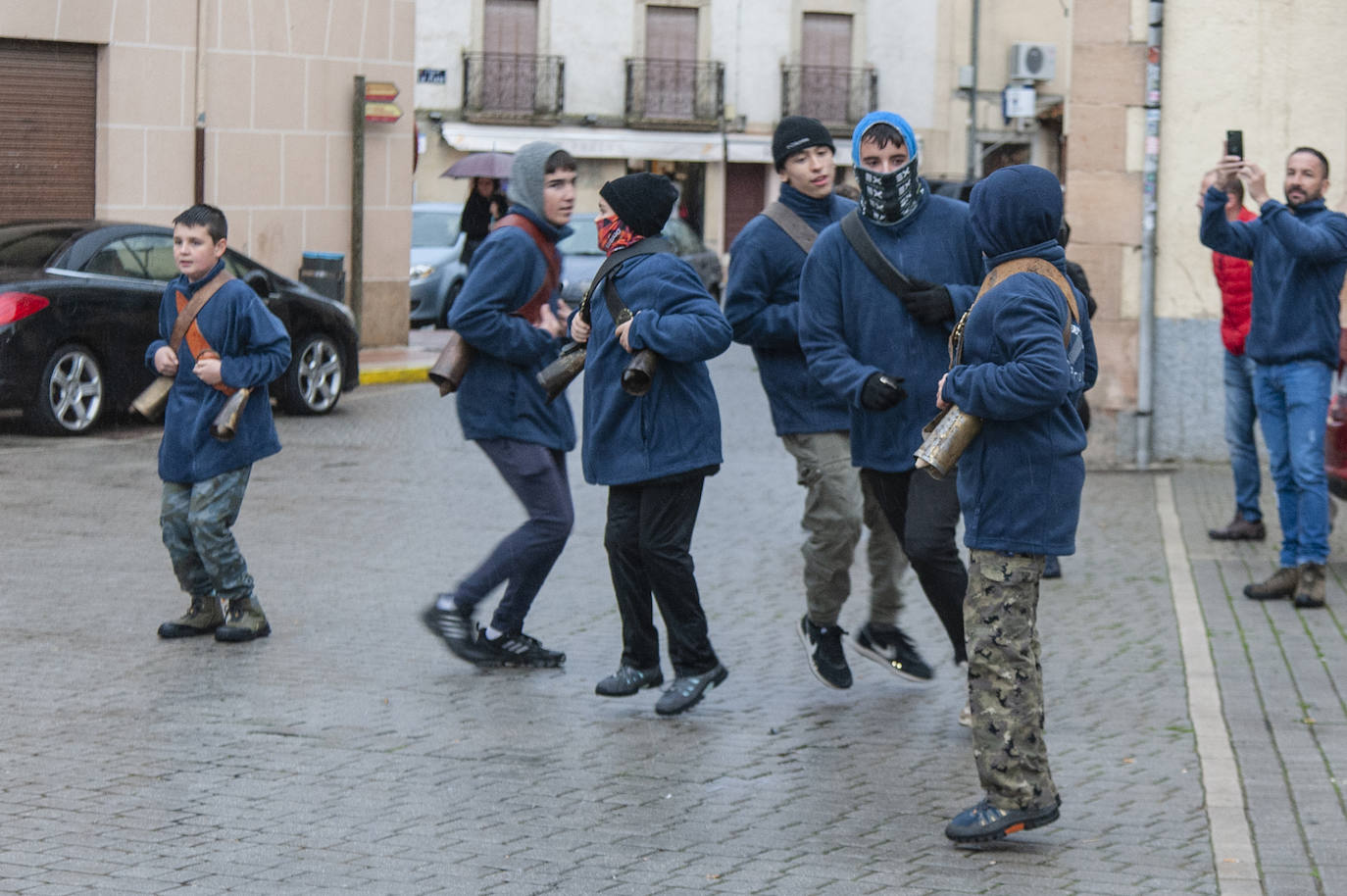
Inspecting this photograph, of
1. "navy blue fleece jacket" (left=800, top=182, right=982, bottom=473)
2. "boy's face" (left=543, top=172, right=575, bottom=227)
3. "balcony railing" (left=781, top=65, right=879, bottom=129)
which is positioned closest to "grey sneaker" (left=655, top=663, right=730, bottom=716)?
"navy blue fleece jacket" (left=800, top=182, right=982, bottom=473)

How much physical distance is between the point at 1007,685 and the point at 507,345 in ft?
8.20

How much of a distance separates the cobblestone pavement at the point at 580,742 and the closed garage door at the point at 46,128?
773 cm

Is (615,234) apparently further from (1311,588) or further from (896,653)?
(1311,588)

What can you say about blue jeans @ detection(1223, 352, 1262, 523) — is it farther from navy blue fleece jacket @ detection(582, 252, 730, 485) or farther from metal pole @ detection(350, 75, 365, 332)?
metal pole @ detection(350, 75, 365, 332)

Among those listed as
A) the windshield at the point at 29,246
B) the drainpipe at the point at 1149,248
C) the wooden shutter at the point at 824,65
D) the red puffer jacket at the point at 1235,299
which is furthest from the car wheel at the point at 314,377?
the wooden shutter at the point at 824,65

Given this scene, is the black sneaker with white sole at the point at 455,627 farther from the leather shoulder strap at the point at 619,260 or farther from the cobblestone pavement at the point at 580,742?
the leather shoulder strap at the point at 619,260

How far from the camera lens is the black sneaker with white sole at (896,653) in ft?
22.5

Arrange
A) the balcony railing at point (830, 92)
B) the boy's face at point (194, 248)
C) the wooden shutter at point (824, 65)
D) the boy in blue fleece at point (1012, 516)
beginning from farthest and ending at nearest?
the wooden shutter at point (824, 65)
the balcony railing at point (830, 92)
the boy's face at point (194, 248)
the boy in blue fleece at point (1012, 516)

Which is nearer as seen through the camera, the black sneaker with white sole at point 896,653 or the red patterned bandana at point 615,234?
the red patterned bandana at point 615,234

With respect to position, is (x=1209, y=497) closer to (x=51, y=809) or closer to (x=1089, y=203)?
(x=1089, y=203)

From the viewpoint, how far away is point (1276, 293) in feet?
27.7

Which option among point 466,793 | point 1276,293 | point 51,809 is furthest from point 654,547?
point 1276,293

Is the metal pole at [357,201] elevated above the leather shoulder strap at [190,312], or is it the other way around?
the metal pole at [357,201]

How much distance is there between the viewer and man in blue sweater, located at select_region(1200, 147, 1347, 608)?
27.4 feet
